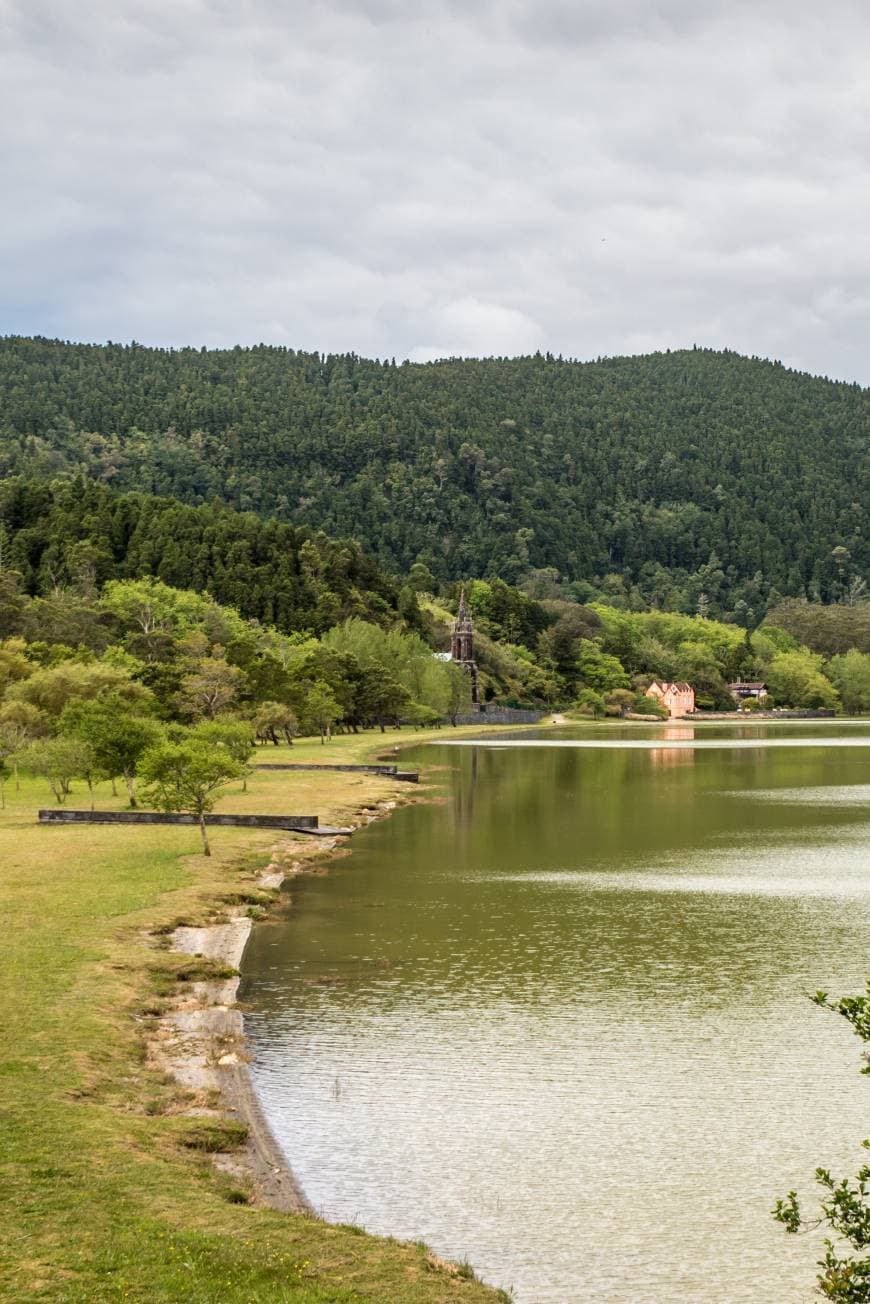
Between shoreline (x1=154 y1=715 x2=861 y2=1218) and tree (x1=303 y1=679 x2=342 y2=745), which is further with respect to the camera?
tree (x1=303 y1=679 x2=342 y2=745)

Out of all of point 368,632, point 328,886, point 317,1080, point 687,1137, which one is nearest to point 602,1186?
point 687,1137

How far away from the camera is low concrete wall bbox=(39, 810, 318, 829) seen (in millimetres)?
53750

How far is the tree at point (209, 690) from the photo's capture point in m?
92.2

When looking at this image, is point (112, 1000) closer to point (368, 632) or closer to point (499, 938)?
point (499, 938)

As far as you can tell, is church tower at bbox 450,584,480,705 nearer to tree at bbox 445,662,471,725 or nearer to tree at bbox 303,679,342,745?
tree at bbox 445,662,471,725

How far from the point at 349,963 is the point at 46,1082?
11952mm

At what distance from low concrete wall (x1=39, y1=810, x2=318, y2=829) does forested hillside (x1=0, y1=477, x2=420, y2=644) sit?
114m

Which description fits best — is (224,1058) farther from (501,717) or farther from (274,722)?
(501,717)

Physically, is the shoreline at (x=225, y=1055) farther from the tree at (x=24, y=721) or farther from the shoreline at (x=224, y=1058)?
the tree at (x=24, y=721)

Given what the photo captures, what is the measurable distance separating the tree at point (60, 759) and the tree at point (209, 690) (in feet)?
101

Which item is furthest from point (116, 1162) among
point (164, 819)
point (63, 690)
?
point (63, 690)

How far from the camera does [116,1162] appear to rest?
16.9 meters

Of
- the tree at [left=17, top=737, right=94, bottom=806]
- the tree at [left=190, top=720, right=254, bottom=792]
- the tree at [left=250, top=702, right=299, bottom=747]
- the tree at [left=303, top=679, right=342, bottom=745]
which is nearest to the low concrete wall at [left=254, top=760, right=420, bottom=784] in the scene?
the tree at [left=250, top=702, right=299, bottom=747]

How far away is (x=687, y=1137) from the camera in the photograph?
19.9 meters
